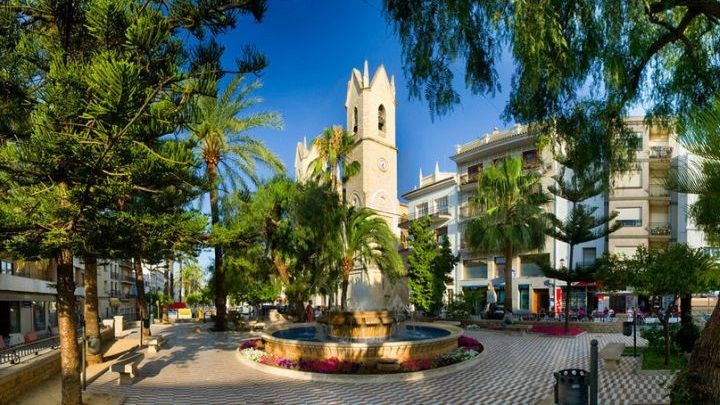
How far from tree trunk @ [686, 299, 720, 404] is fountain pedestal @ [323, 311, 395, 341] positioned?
1244cm

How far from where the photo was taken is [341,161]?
29516mm

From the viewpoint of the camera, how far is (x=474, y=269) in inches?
1729

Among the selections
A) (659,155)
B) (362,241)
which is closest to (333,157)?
(362,241)

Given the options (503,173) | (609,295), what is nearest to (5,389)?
(503,173)

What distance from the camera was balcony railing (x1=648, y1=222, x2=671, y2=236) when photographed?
3475 cm

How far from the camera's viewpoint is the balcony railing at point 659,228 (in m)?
34.8

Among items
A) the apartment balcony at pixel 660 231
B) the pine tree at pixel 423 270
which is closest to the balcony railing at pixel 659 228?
the apartment balcony at pixel 660 231

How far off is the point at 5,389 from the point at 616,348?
53.7ft

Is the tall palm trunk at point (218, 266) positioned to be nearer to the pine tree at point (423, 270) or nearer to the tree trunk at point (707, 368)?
the pine tree at point (423, 270)

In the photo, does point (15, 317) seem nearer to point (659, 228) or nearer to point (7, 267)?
point (7, 267)

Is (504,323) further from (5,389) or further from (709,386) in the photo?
(5,389)

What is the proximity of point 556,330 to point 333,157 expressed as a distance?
15603 mm

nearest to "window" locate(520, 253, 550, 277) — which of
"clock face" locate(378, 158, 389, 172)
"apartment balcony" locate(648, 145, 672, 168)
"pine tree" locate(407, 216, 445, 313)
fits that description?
"pine tree" locate(407, 216, 445, 313)

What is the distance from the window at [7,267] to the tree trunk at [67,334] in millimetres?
22718
